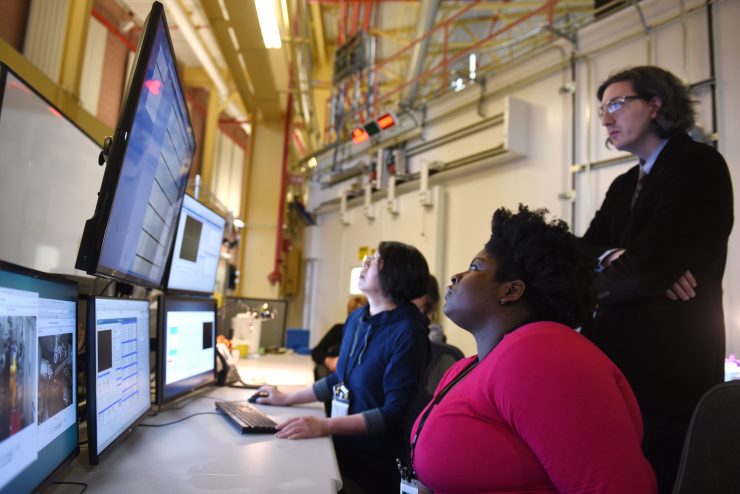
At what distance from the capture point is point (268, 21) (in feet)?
11.0

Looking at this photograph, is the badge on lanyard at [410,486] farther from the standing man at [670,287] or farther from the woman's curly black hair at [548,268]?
the standing man at [670,287]

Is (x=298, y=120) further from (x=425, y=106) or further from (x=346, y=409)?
(x=346, y=409)

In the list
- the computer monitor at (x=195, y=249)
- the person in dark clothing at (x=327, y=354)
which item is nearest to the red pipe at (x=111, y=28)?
the computer monitor at (x=195, y=249)

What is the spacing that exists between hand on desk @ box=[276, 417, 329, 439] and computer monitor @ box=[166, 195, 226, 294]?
73cm

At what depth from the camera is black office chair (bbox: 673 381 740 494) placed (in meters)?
0.71

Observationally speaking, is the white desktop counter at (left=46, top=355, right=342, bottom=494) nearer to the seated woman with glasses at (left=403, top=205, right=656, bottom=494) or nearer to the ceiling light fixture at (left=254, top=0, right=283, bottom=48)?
the seated woman with glasses at (left=403, top=205, right=656, bottom=494)

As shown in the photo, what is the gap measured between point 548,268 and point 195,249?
1.45 metres

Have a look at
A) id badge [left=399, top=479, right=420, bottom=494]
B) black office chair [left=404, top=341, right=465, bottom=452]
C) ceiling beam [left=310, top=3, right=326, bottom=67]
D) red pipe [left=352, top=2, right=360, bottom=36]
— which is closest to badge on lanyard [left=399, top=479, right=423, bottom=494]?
id badge [left=399, top=479, right=420, bottom=494]

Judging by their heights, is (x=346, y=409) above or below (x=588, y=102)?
below

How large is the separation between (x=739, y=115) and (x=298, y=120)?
5278mm

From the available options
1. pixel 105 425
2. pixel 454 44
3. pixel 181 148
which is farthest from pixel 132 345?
pixel 454 44

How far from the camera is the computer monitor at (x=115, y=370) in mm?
862

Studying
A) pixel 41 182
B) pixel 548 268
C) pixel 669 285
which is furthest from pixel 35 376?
pixel 41 182

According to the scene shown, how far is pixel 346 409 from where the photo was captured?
1581mm
